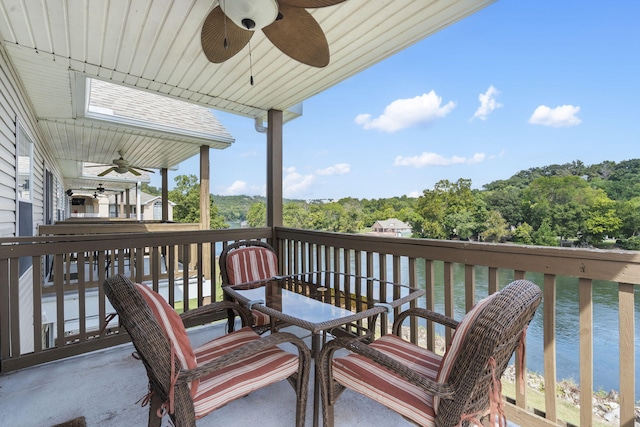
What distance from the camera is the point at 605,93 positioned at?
82.2 ft

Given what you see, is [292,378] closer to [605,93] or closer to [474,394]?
[474,394]

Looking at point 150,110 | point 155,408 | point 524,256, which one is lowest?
point 155,408

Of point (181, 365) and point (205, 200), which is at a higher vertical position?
point (205, 200)

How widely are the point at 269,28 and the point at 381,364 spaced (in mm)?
2271

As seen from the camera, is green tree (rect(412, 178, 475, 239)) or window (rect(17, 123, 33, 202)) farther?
green tree (rect(412, 178, 475, 239))

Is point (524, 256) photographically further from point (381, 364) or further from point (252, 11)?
point (252, 11)

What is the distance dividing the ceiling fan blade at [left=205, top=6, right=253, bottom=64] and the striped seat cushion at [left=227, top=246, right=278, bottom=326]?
1.72 metres

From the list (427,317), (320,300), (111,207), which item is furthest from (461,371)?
(111,207)

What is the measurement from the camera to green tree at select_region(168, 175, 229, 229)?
27516 mm

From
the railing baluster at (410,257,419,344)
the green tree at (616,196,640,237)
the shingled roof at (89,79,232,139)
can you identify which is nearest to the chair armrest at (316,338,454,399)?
the railing baluster at (410,257,419,344)

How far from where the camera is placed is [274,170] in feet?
14.0

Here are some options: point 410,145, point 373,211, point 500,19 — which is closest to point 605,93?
point 500,19

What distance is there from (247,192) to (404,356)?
37424mm

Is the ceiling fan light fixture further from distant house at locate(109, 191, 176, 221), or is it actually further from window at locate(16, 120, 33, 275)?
distant house at locate(109, 191, 176, 221)
